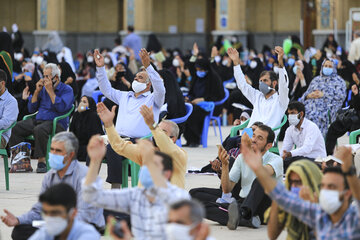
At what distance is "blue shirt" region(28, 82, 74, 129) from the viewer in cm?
1112

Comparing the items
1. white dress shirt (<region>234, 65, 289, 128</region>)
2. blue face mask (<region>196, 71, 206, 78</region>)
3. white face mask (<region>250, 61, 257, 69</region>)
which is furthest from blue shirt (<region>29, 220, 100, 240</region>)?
white face mask (<region>250, 61, 257, 69</region>)

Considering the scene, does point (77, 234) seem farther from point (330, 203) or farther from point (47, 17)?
point (47, 17)

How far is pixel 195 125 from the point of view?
14250 mm

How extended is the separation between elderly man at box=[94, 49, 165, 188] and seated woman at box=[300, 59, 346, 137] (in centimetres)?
399

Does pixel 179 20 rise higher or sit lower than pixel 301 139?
higher

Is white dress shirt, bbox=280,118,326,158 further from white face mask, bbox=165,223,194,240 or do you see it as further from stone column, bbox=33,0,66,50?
stone column, bbox=33,0,66,50

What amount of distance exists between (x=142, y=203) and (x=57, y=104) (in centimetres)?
598

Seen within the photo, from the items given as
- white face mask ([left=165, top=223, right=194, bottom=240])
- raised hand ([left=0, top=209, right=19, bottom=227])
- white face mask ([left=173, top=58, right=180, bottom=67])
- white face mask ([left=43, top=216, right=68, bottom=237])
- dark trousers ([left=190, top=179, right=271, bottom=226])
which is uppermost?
white face mask ([left=173, top=58, right=180, bottom=67])

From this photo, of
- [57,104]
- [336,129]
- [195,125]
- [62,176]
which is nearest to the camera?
[62,176]

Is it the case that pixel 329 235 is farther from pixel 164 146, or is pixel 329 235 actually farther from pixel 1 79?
pixel 1 79

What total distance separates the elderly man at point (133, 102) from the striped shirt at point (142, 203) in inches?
143

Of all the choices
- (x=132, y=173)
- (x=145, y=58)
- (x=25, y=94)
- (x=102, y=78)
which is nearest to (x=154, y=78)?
(x=145, y=58)

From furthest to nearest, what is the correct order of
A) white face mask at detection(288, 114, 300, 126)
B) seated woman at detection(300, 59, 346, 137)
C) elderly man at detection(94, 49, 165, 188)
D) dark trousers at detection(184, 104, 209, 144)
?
dark trousers at detection(184, 104, 209, 144) → seated woman at detection(300, 59, 346, 137) → white face mask at detection(288, 114, 300, 126) → elderly man at detection(94, 49, 165, 188)

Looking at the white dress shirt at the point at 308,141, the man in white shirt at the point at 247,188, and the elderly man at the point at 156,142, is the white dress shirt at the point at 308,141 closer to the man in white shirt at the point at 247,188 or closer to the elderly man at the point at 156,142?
the man in white shirt at the point at 247,188
